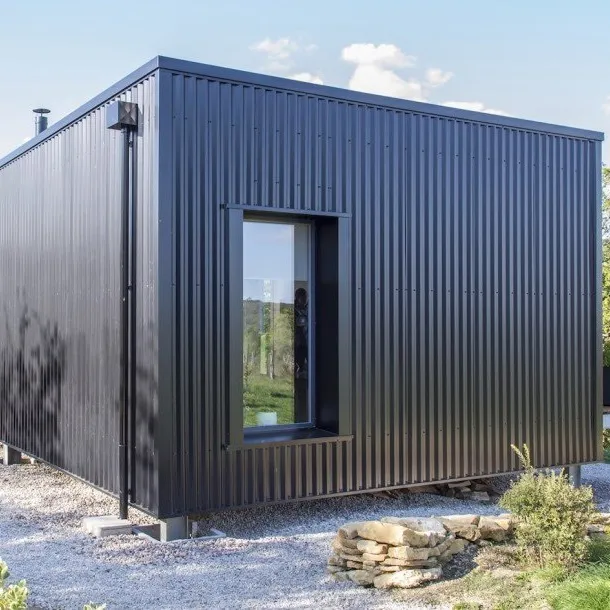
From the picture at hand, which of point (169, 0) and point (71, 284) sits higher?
point (169, 0)

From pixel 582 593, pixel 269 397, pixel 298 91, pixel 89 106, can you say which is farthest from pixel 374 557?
pixel 89 106

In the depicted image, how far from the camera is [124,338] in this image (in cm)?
628

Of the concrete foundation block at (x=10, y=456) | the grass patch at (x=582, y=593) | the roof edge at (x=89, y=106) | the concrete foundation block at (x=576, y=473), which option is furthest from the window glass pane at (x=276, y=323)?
the concrete foundation block at (x=10, y=456)

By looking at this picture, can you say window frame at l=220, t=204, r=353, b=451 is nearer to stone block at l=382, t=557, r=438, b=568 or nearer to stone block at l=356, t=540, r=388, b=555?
stone block at l=356, t=540, r=388, b=555

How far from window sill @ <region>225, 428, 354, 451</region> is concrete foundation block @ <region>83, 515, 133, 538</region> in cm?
95

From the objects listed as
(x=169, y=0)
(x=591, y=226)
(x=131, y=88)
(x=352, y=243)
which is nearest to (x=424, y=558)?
(x=352, y=243)

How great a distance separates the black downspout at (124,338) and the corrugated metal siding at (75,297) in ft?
0.44

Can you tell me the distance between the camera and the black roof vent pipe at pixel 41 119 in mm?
9906

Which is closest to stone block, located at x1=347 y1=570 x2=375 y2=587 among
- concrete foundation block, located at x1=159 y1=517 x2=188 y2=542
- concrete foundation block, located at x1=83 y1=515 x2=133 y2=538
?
concrete foundation block, located at x1=159 y1=517 x2=188 y2=542

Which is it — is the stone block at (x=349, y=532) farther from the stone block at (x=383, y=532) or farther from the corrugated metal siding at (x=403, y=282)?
the corrugated metal siding at (x=403, y=282)

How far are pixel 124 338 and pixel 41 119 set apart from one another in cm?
473

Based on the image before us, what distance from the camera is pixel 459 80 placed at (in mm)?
12008

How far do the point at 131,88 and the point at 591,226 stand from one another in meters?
4.76

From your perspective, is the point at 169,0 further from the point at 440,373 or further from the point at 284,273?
the point at 440,373
